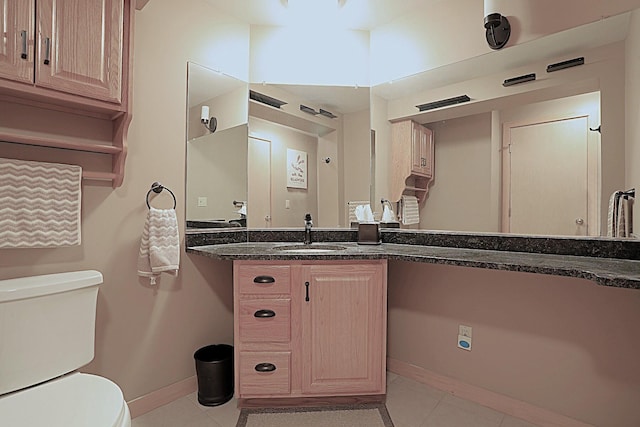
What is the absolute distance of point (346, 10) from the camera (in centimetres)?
225

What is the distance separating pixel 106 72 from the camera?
148cm

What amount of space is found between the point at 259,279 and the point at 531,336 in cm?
140

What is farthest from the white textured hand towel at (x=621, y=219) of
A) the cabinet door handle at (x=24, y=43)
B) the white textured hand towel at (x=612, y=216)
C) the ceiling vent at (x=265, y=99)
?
the cabinet door handle at (x=24, y=43)

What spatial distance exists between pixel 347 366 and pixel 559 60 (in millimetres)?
1898

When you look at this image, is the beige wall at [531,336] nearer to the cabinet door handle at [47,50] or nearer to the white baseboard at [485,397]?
the white baseboard at [485,397]

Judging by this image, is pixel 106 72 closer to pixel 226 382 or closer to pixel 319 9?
pixel 319 9

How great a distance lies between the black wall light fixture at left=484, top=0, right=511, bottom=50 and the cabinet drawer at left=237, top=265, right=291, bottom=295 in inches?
65.2

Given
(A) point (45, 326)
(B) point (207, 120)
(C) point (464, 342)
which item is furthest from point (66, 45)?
(C) point (464, 342)

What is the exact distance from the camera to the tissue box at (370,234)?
7.40 feet

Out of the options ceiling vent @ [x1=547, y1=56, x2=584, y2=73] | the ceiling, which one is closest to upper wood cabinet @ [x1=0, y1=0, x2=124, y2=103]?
the ceiling

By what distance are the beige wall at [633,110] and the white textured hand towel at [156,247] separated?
2155 mm

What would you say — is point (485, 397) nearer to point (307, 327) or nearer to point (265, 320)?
point (307, 327)

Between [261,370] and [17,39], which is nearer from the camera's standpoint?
[17,39]

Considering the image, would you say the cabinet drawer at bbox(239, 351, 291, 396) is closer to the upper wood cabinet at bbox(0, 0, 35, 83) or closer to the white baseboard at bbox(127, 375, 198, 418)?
the white baseboard at bbox(127, 375, 198, 418)
